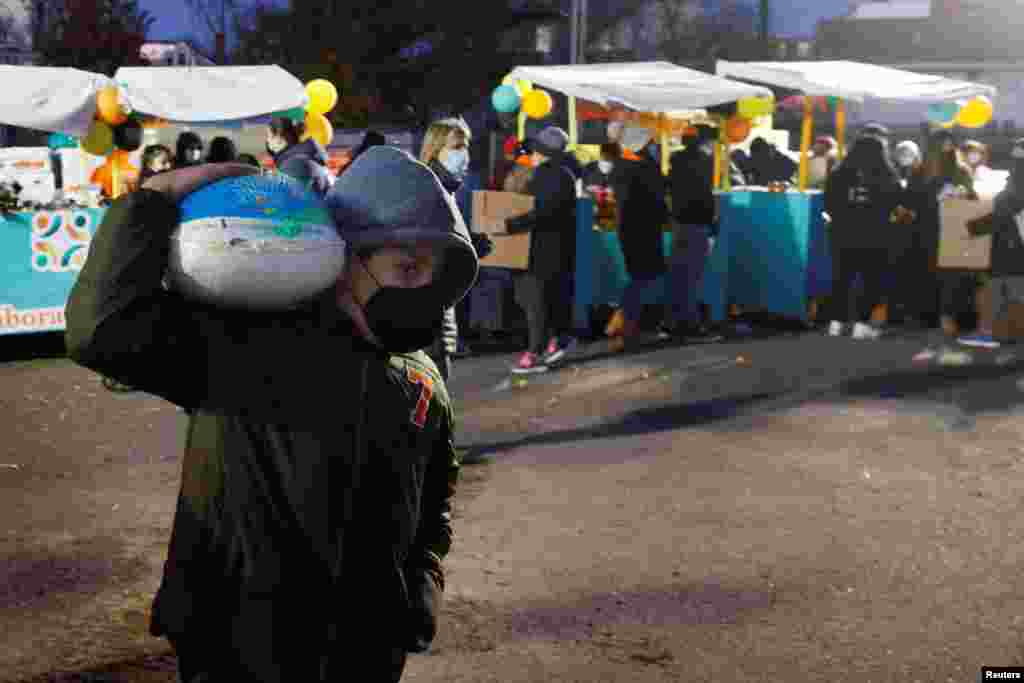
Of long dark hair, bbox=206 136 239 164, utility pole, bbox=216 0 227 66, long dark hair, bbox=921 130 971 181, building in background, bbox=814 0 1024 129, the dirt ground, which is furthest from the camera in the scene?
building in background, bbox=814 0 1024 129

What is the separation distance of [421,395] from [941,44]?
2399 inches

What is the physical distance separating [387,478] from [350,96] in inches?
1296

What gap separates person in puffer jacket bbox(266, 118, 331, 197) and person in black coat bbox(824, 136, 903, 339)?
5525 mm

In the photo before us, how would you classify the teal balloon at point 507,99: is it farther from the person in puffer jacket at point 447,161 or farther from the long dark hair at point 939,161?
the person in puffer jacket at point 447,161

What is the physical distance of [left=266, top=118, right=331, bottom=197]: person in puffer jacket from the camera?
26.8 feet

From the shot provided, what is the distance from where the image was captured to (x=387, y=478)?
2330mm

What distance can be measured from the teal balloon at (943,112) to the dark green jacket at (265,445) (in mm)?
14966

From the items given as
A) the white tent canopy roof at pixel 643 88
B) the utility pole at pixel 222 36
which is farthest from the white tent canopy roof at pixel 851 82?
the utility pole at pixel 222 36

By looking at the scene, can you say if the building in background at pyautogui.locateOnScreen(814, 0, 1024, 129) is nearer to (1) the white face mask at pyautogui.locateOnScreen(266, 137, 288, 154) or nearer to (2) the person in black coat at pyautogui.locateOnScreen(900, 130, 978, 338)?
(2) the person in black coat at pyautogui.locateOnScreen(900, 130, 978, 338)

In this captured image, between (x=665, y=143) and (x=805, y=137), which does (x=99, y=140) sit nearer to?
(x=665, y=143)

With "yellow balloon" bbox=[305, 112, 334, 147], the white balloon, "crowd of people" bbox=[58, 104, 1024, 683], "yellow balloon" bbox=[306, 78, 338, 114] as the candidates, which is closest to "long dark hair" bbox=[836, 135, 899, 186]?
"yellow balloon" bbox=[305, 112, 334, 147]

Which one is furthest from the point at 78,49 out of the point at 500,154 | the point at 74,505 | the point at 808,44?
the point at 808,44

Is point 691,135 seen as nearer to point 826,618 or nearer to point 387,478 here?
point 826,618

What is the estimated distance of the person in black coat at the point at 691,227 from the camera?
12.6 m
